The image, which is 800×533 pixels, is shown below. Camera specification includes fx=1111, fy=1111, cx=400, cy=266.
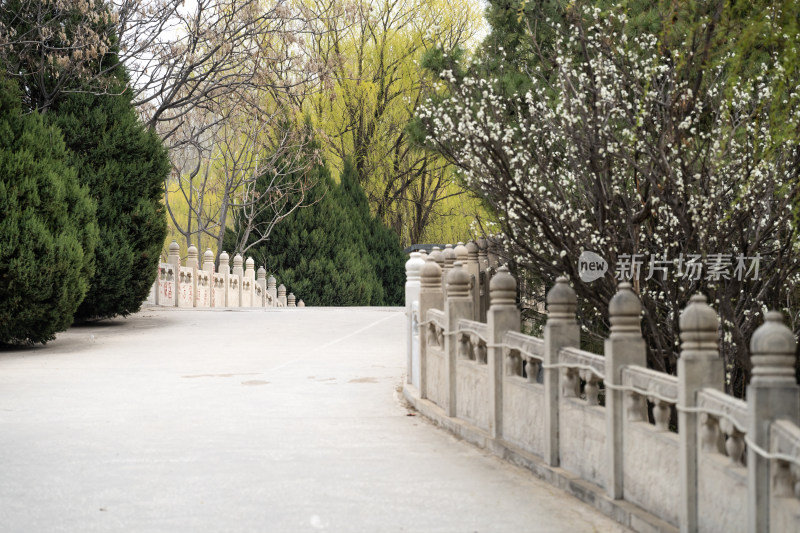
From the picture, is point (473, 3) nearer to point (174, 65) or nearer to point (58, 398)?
point (174, 65)

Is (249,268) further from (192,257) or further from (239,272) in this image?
(192,257)

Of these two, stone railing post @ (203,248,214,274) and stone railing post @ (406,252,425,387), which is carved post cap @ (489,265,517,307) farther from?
stone railing post @ (203,248,214,274)

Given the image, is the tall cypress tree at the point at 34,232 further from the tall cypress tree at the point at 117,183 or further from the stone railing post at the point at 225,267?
the stone railing post at the point at 225,267

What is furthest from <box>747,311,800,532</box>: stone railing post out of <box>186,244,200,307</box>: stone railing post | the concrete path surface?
<box>186,244,200,307</box>: stone railing post

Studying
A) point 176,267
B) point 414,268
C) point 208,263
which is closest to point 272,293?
point 208,263

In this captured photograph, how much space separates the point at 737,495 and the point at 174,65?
74.8 ft

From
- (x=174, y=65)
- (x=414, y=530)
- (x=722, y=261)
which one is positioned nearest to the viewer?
(x=414, y=530)

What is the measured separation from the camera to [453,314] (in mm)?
11297

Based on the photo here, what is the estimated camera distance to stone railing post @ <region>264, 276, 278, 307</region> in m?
39.1

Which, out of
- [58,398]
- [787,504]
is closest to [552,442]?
[787,504]

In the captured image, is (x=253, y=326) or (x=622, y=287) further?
(x=253, y=326)

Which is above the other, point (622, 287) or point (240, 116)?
point (240, 116)

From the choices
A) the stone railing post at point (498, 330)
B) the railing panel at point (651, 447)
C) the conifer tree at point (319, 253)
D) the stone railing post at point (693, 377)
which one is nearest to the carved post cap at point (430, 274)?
the stone railing post at point (498, 330)

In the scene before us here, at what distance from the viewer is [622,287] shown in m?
7.54
